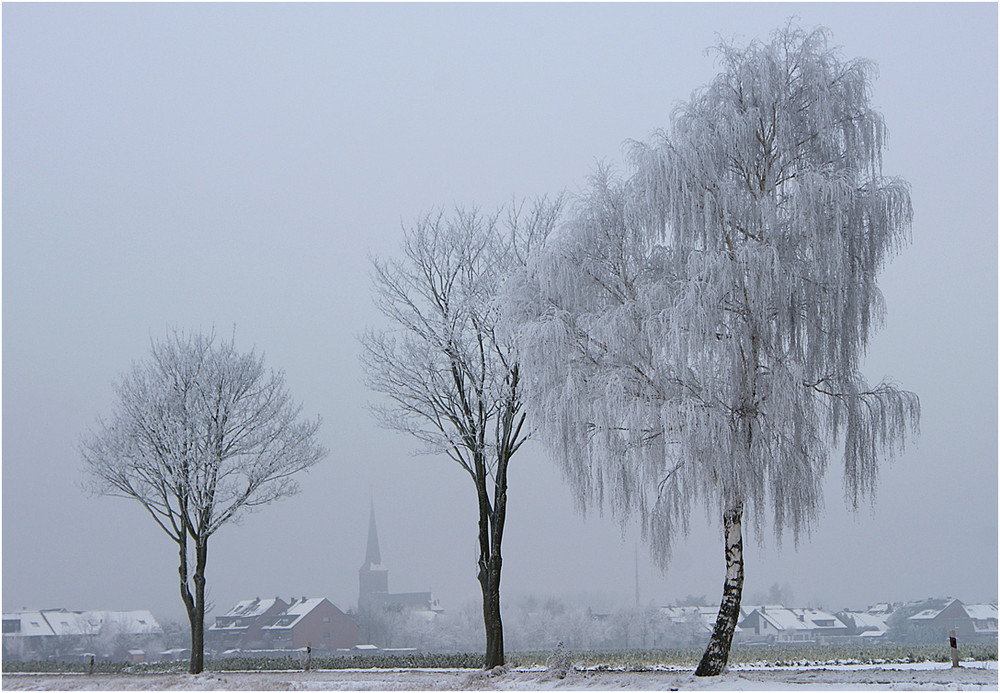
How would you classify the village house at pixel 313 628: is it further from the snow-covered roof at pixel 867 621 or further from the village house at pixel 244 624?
the snow-covered roof at pixel 867 621

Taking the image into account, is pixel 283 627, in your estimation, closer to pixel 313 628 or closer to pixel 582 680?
pixel 313 628

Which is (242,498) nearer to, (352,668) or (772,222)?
(352,668)

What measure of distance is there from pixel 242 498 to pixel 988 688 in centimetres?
1611

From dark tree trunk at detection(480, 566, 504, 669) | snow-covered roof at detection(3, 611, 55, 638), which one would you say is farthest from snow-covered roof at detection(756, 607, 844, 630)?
snow-covered roof at detection(3, 611, 55, 638)

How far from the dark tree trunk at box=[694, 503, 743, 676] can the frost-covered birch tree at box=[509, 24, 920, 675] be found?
0.03 metres

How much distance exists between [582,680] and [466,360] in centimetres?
668

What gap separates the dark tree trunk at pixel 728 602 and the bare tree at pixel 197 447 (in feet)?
39.8

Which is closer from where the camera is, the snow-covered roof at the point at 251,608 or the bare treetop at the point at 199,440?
the bare treetop at the point at 199,440

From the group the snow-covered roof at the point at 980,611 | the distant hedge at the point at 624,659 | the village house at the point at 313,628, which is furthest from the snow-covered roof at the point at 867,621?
the village house at the point at 313,628

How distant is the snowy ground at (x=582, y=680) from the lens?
41.8ft

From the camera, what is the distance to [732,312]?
14172mm

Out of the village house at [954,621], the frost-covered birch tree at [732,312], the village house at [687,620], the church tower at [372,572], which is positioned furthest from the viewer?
the church tower at [372,572]

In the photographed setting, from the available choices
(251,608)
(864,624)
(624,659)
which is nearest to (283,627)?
(251,608)

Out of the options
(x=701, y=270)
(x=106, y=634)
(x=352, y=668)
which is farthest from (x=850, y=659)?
(x=106, y=634)
